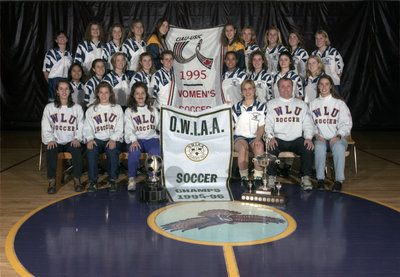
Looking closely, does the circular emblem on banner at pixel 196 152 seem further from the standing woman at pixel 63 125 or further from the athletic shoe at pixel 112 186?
the standing woman at pixel 63 125

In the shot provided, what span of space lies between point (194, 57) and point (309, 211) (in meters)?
2.88

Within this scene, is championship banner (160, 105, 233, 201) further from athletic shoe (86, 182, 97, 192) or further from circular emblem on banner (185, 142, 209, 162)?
athletic shoe (86, 182, 97, 192)

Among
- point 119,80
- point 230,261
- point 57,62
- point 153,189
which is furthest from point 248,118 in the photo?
point 57,62

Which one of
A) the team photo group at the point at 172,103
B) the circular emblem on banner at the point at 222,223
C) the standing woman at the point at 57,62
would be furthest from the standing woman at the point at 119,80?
the circular emblem on banner at the point at 222,223

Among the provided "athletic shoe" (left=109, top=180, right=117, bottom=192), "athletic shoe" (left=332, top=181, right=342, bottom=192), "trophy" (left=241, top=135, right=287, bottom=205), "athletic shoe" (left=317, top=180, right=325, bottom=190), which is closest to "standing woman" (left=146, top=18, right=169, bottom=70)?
"athletic shoe" (left=109, top=180, right=117, bottom=192)

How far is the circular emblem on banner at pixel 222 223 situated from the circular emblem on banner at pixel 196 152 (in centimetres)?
65

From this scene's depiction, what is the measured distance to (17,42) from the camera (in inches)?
379

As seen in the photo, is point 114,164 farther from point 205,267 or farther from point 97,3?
point 97,3

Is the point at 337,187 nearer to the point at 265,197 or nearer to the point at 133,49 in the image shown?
the point at 265,197

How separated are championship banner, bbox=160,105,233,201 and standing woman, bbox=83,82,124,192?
62 cm

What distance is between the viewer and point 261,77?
18.7 ft

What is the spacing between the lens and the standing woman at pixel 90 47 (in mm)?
5969

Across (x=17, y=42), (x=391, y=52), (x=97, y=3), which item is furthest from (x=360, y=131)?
(x=17, y=42)

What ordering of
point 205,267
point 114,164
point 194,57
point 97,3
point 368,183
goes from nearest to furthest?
point 205,267 < point 114,164 < point 368,183 < point 194,57 < point 97,3
